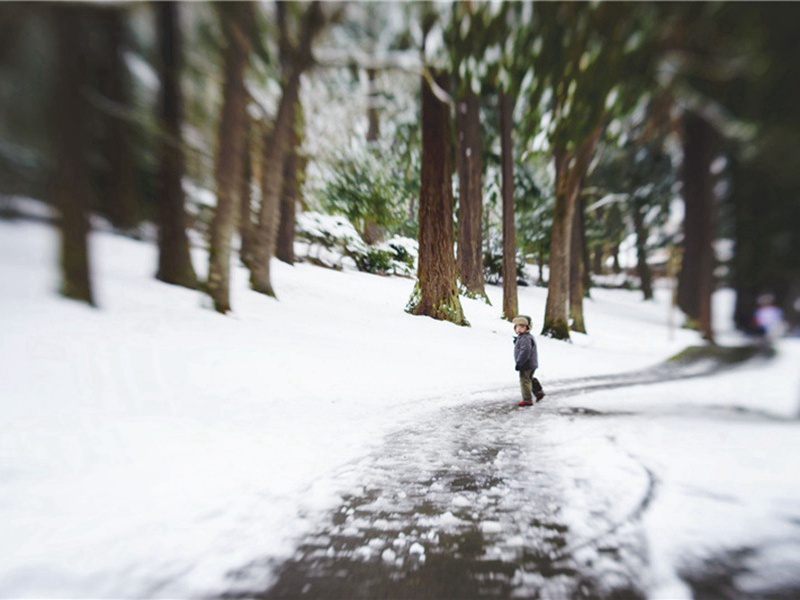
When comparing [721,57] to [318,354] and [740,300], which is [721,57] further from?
[318,354]

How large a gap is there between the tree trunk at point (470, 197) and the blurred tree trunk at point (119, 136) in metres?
0.75

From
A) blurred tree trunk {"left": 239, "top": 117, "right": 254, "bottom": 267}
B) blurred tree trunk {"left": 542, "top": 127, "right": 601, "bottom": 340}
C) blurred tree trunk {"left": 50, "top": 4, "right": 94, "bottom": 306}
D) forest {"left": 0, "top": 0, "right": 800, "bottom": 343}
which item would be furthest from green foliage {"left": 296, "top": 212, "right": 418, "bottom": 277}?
blurred tree trunk {"left": 50, "top": 4, "right": 94, "bottom": 306}

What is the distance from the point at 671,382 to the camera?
0.95 meters

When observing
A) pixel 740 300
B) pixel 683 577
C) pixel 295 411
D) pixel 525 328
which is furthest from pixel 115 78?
pixel 295 411

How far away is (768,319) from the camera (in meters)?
0.69

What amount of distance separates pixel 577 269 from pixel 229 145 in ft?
3.47

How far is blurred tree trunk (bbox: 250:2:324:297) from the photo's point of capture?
0.87 m

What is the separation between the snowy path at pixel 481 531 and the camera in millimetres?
Answer: 1522

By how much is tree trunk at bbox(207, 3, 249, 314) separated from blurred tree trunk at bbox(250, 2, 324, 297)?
92 mm

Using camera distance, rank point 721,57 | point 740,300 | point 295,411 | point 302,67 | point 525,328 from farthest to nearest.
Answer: point 295,411 → point 525,328 → point 302,67 → point 740,300 → point 721,57

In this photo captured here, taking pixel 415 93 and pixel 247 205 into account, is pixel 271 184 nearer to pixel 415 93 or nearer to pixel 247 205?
pixel 247 205

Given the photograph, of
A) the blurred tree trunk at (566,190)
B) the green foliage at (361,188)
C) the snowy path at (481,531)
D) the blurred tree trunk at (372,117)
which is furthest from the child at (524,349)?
the blurred tree trunk at (372,117)

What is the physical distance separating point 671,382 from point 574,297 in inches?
35.6

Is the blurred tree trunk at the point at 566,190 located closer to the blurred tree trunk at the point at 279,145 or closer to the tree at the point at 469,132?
the tree at the point at 469,132
